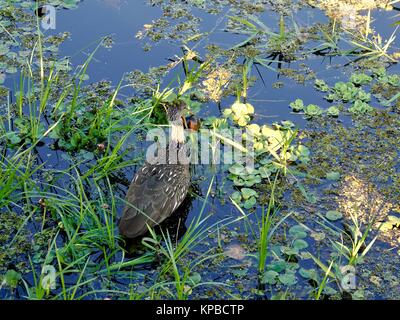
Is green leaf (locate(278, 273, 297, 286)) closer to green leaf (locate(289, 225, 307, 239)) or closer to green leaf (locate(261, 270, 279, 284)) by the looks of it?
green leaf (locate(261, 270, 279, 284))

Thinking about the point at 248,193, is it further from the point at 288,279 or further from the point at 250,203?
the point at 288,279

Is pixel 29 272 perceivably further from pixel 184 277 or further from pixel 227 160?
pixel 227 160

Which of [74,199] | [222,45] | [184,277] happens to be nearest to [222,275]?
[184,277]

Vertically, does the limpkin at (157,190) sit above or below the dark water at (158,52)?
below

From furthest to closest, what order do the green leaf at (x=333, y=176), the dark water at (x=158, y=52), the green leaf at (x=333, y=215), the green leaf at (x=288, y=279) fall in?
the dark water at (x=158, y=52) → the green leaf at (x=333, y=176) → the green leaf at (x=333, y=215) → the green leaf at (x=288, y=279)

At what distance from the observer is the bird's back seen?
4750mm

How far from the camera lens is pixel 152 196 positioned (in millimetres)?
4930

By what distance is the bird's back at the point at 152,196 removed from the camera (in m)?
4.75

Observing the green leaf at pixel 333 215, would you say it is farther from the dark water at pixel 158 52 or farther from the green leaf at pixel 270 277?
the dark water at pixel 158 52

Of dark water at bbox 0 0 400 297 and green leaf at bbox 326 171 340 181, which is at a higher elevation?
dark water at bbox 0 0 400 297

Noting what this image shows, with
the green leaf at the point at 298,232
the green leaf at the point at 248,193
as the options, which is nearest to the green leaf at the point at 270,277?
the green leaf at the point at 298,232

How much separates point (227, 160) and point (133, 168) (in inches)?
32.0

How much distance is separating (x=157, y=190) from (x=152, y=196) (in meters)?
0.08

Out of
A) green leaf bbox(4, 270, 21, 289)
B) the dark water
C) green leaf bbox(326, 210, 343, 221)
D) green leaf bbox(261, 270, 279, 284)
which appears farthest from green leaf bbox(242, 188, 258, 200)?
green leaf bbox(4, 270, 21, 289)
